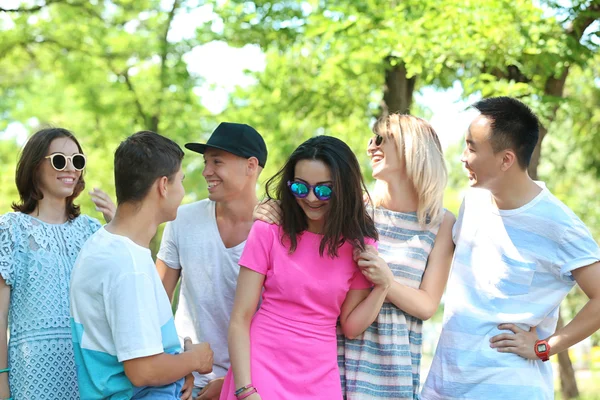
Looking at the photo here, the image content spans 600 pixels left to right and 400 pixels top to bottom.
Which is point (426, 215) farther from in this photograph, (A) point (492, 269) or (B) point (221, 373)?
(B) point (221, 373)

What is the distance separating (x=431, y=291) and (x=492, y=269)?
31 cm

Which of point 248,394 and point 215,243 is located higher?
point 215,243

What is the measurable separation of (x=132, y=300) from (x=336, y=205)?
0.97 meters

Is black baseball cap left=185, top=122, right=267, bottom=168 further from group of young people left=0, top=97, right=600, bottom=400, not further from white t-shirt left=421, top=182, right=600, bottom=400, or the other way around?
white t-shirt left=421, top=182, right=600, bottom=400

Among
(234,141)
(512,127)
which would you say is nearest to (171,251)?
(234,141)

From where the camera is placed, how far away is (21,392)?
3.37 m

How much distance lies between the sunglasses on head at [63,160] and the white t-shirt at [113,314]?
0.79 metres

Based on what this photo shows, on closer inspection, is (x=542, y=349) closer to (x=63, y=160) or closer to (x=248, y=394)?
(x=248, y=394)

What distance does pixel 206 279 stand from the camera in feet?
12.1

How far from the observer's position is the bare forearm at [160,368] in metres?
2.75

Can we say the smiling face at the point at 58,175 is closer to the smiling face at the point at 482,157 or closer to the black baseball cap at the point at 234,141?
the black baseball cap at the point at 234,141

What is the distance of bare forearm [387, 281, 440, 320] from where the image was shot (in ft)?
10.7

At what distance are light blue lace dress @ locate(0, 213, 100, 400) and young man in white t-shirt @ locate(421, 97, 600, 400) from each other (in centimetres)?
181

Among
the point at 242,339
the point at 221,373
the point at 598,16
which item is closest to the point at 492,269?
the point at 242,339
